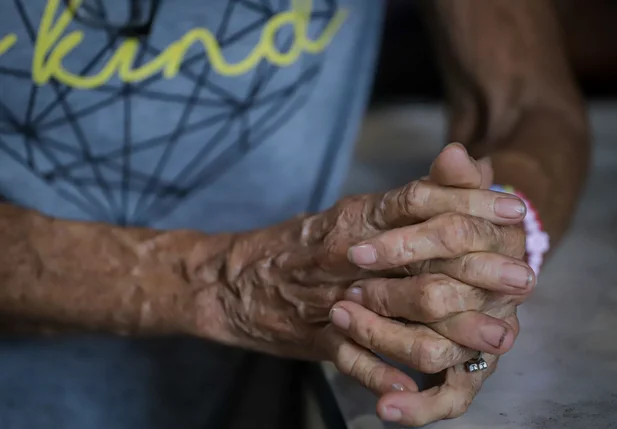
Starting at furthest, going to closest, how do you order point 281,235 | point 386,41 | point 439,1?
1. point 386,41
2. point 439,1
3. point 281,235

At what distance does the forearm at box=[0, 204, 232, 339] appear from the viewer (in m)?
0.69

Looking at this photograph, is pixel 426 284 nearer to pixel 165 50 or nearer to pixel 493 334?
pixel 493 334

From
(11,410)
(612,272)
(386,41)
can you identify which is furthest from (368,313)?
(386,41)

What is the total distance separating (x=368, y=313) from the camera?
551 millimetres

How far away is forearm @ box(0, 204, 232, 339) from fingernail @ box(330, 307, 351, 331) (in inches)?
6.5

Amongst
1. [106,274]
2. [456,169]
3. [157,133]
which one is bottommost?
[106,274]

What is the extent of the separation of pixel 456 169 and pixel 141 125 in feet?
1.37

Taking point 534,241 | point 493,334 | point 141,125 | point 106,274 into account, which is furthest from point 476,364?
point 141,125

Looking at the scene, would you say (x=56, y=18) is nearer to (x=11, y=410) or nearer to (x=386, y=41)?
(x=11, y=410)

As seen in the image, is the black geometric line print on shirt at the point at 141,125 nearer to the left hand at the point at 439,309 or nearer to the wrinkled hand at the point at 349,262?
the wrinkled hand at the point at 349,262

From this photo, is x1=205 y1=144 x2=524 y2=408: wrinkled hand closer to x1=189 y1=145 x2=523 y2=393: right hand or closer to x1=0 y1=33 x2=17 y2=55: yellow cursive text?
x1=189 y1=145 x2=523 y2=393: right hand

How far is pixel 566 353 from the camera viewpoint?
64 centimetres

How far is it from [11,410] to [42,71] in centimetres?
40

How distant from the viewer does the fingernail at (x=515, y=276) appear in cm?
51
